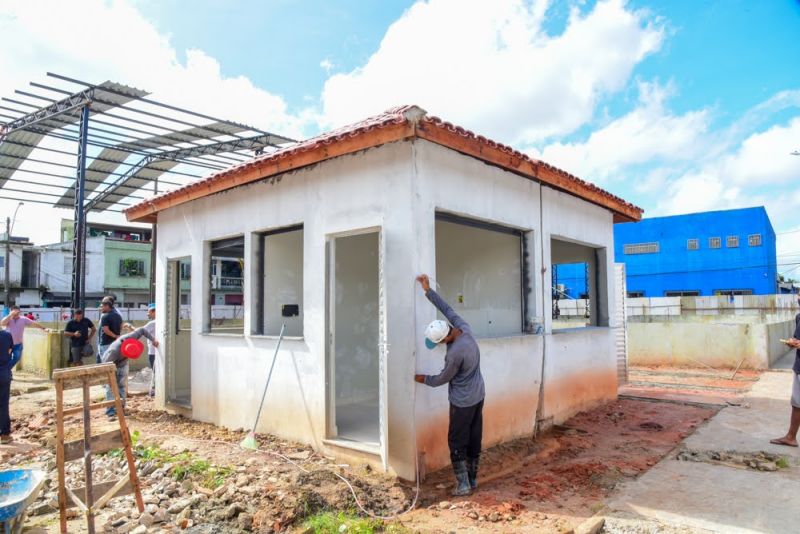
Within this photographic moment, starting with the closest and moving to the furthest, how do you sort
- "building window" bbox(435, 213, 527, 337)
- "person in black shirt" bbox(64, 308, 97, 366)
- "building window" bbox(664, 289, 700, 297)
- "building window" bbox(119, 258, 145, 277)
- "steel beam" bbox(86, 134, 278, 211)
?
1. "building window" bbox(435, 213, 527, 337)
2. "person in black shirt" bbox(64, 308, 97, 366)
3. "steel beam" bbox(86, 134, 278, 211)
4. "building window" bbox(664, 289, 700, 297)
5. "building window" bbox(119, 258, 145, 277)

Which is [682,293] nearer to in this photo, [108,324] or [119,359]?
[108,324]

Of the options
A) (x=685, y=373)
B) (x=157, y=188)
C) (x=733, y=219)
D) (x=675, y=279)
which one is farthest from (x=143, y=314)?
(x=733, y=219)

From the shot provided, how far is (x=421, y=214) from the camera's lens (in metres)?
5.51

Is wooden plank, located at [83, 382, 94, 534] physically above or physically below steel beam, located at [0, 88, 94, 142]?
below

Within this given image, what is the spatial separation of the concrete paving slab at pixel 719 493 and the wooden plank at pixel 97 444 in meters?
4.53

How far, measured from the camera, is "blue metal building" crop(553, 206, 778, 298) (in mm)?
33594

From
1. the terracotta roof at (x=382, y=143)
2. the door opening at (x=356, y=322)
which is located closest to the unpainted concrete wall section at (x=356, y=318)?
the door opening at (x=356, y=322)

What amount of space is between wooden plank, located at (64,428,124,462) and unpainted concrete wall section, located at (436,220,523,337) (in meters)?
5.56

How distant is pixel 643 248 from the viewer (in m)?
37.3

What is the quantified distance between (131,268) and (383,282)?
41673 mm

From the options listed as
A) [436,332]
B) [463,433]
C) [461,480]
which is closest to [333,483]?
[461,480]

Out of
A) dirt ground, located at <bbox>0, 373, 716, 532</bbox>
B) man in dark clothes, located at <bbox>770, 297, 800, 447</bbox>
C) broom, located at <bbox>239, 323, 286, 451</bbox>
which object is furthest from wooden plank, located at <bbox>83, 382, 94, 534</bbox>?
man in dark clothes, located at <bbox>770, 297, 800, 447</bbox>

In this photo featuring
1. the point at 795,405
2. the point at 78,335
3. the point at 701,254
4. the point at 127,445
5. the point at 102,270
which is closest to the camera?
the point at 127,445

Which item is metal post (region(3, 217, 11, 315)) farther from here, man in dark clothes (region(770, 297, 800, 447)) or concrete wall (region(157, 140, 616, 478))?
man in dark clothes (region(770, 297, 800, 447))
